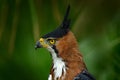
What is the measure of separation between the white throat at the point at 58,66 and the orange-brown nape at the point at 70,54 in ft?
0.09

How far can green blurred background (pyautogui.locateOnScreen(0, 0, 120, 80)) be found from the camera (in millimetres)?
7664

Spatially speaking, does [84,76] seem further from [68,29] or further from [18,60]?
[18,60]

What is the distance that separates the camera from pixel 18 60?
777cm

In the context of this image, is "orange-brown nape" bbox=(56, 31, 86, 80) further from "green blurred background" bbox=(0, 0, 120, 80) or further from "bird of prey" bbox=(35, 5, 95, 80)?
"green blurred background" bbox=(0, 0, 120, 80)

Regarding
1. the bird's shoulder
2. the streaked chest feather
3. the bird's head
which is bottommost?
the bird's shoulder

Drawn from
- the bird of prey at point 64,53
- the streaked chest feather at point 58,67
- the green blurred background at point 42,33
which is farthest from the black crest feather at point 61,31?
the green blurred background at point 42,33

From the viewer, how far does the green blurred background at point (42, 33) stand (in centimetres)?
766

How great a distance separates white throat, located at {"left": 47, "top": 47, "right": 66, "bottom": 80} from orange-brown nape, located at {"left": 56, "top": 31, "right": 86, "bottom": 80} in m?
0.03

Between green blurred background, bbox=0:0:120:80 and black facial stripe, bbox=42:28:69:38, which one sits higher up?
green blurred background, bbox=0:0:120:80

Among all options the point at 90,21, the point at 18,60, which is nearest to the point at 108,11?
the point at 90,21

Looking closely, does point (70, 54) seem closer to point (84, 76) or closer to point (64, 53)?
point (64, 53)

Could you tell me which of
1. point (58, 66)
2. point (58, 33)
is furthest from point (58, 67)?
point (58, 33)

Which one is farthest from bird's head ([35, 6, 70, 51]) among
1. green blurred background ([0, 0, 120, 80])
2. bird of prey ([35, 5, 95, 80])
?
green blurred background ([0, 0, 120, 80])

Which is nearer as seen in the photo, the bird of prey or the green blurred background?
the bird of prey
